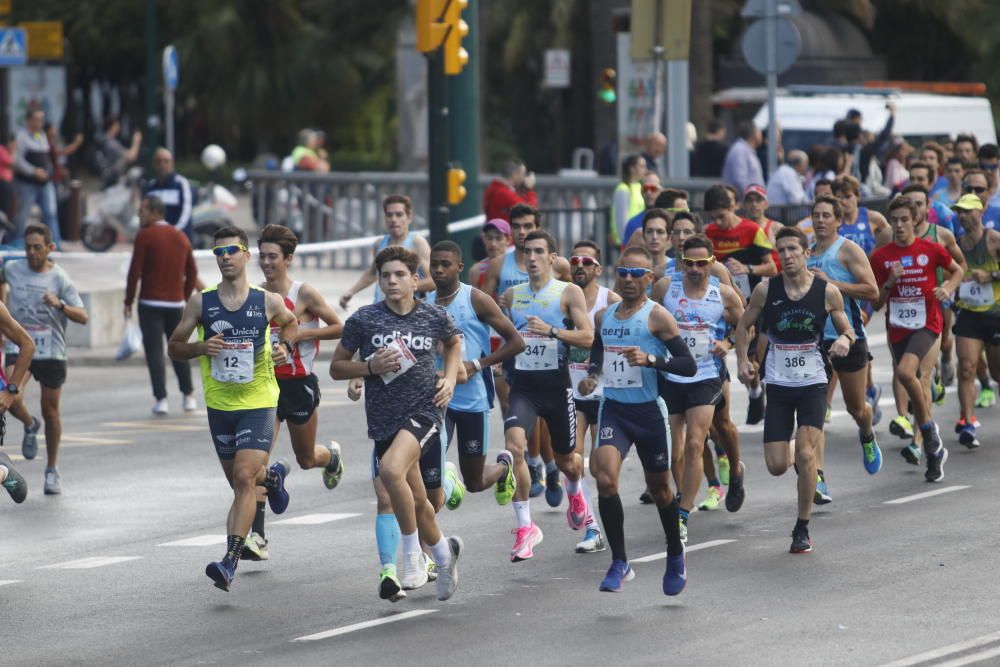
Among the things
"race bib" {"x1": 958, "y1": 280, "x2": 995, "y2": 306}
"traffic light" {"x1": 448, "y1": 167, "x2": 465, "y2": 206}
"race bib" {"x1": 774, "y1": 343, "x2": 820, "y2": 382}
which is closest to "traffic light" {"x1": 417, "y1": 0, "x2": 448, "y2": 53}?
"traffic light" {"x1": 448, "y1": 167, "x2": 465, "y2": 206}

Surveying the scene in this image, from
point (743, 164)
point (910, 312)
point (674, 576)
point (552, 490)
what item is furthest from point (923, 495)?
point (743, 164)

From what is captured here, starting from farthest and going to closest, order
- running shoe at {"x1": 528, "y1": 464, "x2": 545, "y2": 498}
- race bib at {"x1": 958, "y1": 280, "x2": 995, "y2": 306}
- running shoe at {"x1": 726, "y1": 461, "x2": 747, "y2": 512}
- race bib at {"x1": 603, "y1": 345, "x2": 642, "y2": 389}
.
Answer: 1. race bib at {"x1": 958, "y1": 280, "x2": 995, "y2": 306}
2. running shoe at {"x1": 528, "y1": 464, "x2": 545, "y2": 498}
3. running shoe at {"x1": 726, "y1": 461, "x2": 747, "y2": 512}
4. race bib at {"x1": 603, "y1": 345, "x2": 642, "y2": 389}

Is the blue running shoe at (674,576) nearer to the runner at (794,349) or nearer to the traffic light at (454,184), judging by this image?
the runner at (794,349)

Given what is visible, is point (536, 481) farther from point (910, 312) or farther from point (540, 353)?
point (910, 312)

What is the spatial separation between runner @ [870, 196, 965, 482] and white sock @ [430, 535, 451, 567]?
16.8 feet

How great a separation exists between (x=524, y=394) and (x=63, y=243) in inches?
848

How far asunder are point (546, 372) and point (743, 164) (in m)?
12.5

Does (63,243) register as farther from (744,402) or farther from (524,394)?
(524,394)

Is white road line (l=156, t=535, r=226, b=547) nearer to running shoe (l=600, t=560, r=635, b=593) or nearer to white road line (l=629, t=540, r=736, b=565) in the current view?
white road line (l=629, t=540, r=736, b=565)

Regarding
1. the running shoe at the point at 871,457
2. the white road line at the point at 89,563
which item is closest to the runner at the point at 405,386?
the white road line at the point at 89,563

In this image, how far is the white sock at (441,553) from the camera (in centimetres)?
1008

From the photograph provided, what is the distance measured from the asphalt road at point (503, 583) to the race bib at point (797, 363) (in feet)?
2.96

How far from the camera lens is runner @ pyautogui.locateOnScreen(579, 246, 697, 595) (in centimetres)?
1022

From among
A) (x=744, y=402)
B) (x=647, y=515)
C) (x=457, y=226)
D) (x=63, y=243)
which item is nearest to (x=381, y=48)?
(x=63, y=243)
